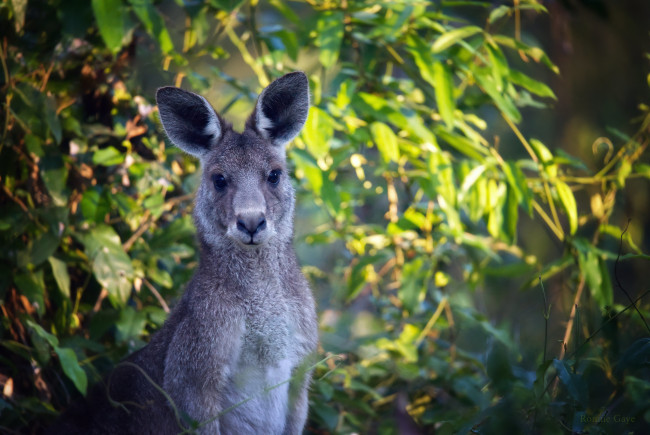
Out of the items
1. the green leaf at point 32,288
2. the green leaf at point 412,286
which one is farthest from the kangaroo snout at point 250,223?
the green leaf at point 412,286

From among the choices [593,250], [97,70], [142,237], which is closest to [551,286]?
[593,250]

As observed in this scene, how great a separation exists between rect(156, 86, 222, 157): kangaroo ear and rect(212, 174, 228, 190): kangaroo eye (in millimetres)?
279

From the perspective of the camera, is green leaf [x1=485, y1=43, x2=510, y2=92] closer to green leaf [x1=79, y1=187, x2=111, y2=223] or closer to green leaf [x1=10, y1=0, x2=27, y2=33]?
green leaf [x1=79, y1=187, x2=111, y2=223]

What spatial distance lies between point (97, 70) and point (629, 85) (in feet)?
18.2

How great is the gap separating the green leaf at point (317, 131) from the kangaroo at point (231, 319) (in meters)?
0.16

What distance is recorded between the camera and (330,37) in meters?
3.83

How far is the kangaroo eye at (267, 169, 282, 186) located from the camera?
11.1 ft

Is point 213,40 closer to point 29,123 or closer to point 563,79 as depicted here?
point 29,123

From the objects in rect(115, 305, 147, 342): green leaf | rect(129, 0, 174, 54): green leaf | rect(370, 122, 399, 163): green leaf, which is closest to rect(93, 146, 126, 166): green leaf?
rect(129, 0, 174, 54): green leaf

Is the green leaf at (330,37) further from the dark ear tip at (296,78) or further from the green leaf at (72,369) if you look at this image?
the green leaf at (72,369)

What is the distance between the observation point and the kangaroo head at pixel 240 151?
323cm

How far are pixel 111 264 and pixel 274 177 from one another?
45.3 inches

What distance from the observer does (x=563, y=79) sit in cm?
717

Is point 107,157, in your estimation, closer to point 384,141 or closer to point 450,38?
point 384,141
